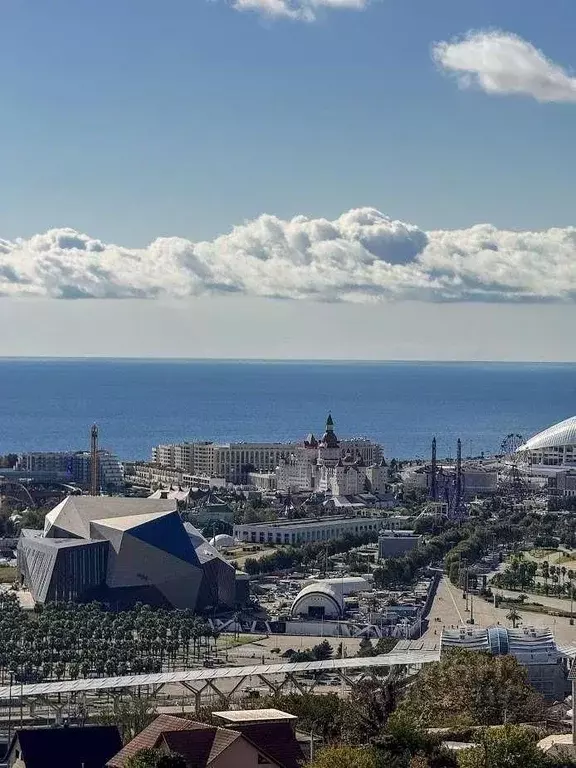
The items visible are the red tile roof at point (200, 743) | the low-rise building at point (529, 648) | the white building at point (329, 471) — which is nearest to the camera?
the red tile roof at point (200, 743)

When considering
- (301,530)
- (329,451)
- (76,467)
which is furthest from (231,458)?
(301,530)

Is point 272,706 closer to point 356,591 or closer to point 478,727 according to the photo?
point 478,727

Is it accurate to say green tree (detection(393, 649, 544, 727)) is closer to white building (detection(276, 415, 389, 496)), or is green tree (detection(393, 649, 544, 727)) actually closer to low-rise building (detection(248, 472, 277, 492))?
white building (detection(276, 415, 389, 496))

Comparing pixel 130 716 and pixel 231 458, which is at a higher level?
pixel 231 458

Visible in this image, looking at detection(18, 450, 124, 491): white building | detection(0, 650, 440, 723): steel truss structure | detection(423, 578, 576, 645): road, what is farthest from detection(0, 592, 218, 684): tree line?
detection(18, 450, 124, 491): white building

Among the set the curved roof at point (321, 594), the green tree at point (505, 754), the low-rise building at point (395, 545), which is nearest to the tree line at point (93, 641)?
the curved roof at point (321, 594)

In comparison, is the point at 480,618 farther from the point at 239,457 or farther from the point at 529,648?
the point at 239,457

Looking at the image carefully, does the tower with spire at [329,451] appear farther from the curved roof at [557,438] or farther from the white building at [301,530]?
the white building at [301,530]
